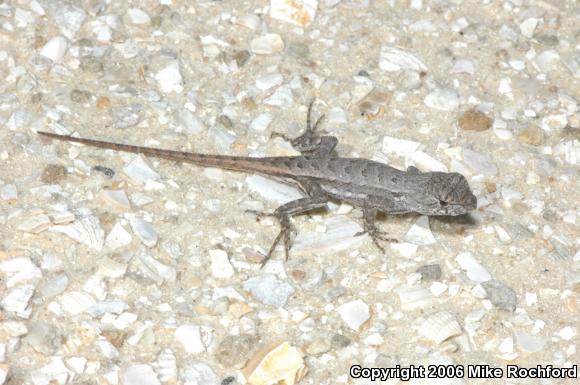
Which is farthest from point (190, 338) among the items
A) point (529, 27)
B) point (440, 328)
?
point (529, 27)

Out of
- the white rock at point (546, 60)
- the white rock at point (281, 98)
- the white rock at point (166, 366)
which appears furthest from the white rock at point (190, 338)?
the white rock at point (546, 60)

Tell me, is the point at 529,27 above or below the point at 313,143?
above

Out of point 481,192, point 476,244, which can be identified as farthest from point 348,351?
point 481,192

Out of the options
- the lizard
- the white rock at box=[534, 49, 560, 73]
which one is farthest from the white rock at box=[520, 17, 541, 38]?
the lizard

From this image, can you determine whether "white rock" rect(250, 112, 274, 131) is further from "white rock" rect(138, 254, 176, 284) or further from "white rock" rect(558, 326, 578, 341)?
"white rock" rect(558, 326, 578, 341)

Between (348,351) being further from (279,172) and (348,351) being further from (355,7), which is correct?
(355,7)

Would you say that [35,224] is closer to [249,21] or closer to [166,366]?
[166,366]
